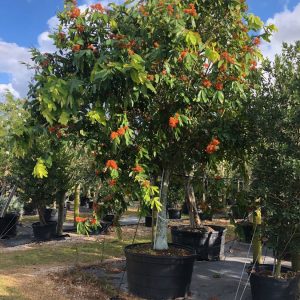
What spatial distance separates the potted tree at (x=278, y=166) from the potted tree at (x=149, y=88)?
1.24ft

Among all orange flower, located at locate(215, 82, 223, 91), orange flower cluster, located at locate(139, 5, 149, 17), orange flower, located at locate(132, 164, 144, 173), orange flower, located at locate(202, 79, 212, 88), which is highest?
orange flower cluster, located at locate(139, 5, 149, 17)

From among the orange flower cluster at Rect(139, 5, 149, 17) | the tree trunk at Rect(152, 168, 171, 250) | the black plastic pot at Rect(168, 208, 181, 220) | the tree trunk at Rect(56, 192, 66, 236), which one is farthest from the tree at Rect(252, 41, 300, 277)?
the black plastic pot at Rect(168, 208, 181, 220)

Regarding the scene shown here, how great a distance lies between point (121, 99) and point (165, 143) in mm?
1152

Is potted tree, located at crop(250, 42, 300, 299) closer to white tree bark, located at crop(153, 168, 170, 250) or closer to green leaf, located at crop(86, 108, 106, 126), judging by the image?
white tree bark, located at crop(153, 168, 170, 250)

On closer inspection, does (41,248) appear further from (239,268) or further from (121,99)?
(121,99)

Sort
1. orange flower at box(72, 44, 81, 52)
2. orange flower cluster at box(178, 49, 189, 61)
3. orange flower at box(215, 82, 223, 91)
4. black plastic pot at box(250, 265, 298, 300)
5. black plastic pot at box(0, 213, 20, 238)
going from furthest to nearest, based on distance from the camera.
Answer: black plastic pot at box(0, 213, 20, 238)
black plastic pot at box(250, 265, 298, 300)
orange flower at box(72, 44, 81, 52)
orange flower at box(215, 82, 223, 91)
orange flower cluster at box(178, 49, 189, 61)

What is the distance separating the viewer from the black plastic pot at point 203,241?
7.77m

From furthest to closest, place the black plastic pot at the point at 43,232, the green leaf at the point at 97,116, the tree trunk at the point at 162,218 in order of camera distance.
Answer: the black plastic pot at the point at 43,232, the tree trunk at the point at 162,218, the green leaf at the point at 97,116

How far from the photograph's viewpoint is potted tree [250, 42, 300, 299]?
15.5ft

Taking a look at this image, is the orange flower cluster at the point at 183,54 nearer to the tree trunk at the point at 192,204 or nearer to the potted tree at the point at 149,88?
the potted tree at the point at 149,88

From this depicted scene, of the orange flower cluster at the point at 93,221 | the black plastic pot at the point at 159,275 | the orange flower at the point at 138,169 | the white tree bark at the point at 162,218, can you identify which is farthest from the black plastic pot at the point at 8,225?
the orange flower at the point at 138,169

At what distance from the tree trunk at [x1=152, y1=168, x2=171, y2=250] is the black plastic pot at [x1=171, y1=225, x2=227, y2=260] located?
1.95 m

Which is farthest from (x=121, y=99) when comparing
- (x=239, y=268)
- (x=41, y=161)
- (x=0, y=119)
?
(x=0, y=119)

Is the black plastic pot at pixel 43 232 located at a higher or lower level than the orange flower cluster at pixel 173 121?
lower
